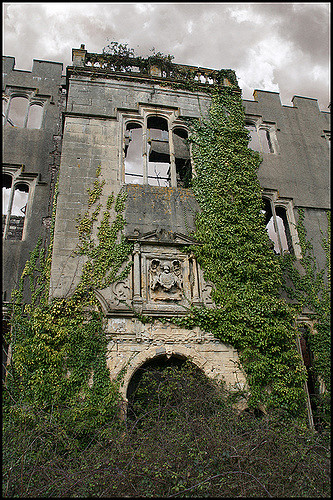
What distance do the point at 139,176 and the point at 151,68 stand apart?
4792mm

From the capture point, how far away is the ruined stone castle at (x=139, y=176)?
10.6 metres

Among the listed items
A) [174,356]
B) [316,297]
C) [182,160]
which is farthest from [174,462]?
[182,160]

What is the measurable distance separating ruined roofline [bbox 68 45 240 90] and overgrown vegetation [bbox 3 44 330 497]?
135 cm

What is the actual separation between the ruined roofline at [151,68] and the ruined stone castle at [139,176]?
0.05 meters

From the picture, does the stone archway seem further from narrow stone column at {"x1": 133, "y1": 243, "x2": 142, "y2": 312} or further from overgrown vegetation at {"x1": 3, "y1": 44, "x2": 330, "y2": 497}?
narrow stone column at {"x1": 133, "y1": 243, "x2": 142, "y2": 312}

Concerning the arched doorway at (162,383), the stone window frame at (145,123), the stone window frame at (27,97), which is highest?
the stone window frame at (27,97)

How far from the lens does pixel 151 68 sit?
15.4 m

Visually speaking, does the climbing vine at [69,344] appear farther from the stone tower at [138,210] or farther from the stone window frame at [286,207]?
the stone window frame at [286,207]

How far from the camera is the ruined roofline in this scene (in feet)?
48.7

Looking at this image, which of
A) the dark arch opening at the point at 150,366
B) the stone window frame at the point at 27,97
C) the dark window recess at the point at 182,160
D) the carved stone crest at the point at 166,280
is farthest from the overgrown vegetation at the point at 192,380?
the stone window frame at the point at 27,97

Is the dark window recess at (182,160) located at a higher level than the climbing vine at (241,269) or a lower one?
higher

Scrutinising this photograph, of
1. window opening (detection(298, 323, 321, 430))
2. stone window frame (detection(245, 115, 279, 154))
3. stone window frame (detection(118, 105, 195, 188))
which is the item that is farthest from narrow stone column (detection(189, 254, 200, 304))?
stone window frame (detection(245, 115, 279, 154))

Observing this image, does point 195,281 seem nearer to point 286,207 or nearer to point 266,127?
point 286,207

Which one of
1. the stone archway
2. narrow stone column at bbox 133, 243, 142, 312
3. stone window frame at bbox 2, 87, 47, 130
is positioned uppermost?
stone window frame at bbox 2, 87, 47, 130
